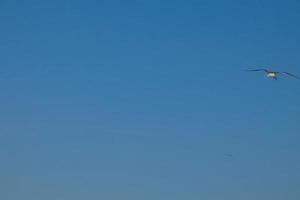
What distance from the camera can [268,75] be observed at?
32812mm
